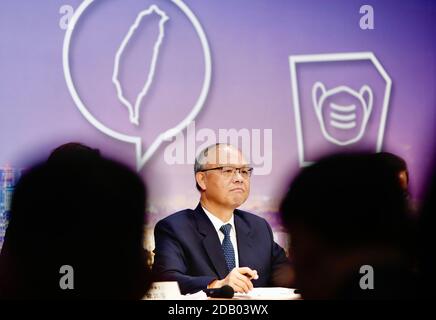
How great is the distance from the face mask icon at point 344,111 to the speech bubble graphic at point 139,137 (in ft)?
1.98

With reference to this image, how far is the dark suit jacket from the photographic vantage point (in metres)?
3.74

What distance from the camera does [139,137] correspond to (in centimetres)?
383

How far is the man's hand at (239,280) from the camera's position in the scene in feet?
12.3

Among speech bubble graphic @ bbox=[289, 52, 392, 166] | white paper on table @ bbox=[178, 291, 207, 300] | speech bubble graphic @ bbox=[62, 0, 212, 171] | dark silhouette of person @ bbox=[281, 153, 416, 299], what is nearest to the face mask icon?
speech bubble graphic @ bbox=[289, 52, 392, 166]

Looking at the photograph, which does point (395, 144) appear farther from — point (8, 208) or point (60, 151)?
point (8, 208)

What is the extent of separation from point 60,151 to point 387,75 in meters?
1.81

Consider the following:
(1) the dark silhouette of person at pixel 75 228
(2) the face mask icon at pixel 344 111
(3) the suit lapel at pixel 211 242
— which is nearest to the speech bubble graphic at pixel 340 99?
(2) the face mask icon at pixel 344 111

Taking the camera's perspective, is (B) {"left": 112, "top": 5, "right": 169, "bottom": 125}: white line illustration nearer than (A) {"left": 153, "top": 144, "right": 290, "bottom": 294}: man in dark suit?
No

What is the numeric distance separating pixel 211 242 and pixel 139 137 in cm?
68


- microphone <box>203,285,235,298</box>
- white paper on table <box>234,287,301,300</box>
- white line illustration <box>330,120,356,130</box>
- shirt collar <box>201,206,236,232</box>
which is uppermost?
white line illustration <box>330,120,356,130</box>

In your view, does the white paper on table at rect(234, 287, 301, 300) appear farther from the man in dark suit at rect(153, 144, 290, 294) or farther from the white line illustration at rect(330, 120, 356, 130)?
the white line illustration at rect(330, 120, 356, 130)

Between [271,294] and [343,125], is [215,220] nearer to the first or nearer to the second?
[271,294]

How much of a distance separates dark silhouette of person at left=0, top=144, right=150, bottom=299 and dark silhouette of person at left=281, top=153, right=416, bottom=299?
862 millimetres
